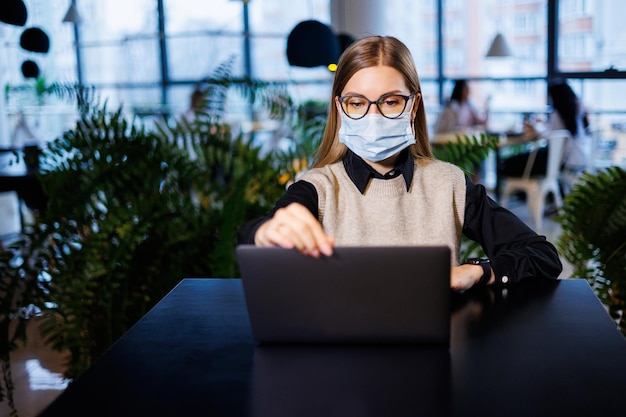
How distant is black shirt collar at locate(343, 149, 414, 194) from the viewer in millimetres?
1948

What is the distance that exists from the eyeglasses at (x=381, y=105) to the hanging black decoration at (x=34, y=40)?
5446mm

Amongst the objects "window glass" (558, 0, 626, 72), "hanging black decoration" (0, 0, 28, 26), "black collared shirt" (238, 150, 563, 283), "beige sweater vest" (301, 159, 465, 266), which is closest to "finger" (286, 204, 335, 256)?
"black collared shirt" (238, 150, 563, 283)

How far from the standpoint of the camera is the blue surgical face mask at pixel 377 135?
1840 mm

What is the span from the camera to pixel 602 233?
A: 2.81 meters

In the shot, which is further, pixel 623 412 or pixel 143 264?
pixel 143 264

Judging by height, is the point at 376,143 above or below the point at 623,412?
above

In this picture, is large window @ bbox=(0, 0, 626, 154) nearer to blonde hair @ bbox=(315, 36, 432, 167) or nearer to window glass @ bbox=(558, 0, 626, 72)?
window glass @ bbox=(558, 0, 626, 72)

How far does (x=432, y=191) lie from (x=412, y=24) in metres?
8.63

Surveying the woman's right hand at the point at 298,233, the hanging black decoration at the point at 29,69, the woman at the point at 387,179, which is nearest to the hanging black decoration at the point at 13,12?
the hanging black decoration at the point at 29,69

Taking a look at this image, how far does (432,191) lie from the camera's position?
1964mm

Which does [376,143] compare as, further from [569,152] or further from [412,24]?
[412,24]

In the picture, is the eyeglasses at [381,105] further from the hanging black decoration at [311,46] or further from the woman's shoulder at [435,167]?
the hanging black decoration at [311,46]

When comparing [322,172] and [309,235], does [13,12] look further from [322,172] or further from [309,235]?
[309,235]

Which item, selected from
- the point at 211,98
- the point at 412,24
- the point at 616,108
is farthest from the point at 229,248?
the point at 412,24
